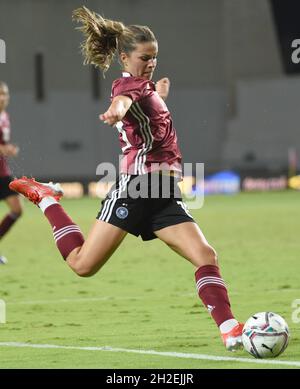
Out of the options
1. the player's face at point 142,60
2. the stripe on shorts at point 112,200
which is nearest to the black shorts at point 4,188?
the stripe on shorts at point 112,200

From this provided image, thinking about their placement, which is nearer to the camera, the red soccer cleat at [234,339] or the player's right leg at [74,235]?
the red soccer cleat at [234,339]

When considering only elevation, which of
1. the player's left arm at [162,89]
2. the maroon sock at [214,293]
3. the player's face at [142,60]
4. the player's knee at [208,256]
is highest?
the player's face at [142,60]

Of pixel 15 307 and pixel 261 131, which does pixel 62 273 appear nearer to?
pixel 15 307

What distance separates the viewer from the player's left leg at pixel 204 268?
7.00 m

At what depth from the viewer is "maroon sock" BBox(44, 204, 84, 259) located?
7582 millimetres

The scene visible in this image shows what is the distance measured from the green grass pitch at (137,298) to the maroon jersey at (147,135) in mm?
1213

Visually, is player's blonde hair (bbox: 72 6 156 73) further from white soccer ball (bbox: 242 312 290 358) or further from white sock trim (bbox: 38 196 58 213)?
white soccer ball (bbox: 242 312 290 358)

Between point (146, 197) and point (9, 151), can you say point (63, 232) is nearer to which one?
point (146, 197)

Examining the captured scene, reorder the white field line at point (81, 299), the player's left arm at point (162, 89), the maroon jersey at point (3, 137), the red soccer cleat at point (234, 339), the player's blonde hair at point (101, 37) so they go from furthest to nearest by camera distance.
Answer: the maroon jersey at point (3, 137) → the white field line at point (81, 299) → the player's left arm at point (162, 89) → the player's blonde hair at point (101, 37) → the red soccer cleat at point (234, 339)

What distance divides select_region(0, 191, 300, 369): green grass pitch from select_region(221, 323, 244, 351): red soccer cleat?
0.34ft

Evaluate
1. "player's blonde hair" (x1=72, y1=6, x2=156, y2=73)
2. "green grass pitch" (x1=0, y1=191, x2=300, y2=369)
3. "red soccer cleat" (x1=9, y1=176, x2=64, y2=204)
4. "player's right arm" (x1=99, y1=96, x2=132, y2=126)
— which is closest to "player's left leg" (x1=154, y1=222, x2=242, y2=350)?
"green grass pitch" (x1=0, y1=191, x2=300, y2=369)

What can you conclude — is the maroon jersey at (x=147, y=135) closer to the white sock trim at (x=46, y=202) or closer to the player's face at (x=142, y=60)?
the player's face at (x=142, y=60)

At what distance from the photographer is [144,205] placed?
7195 millimetres
